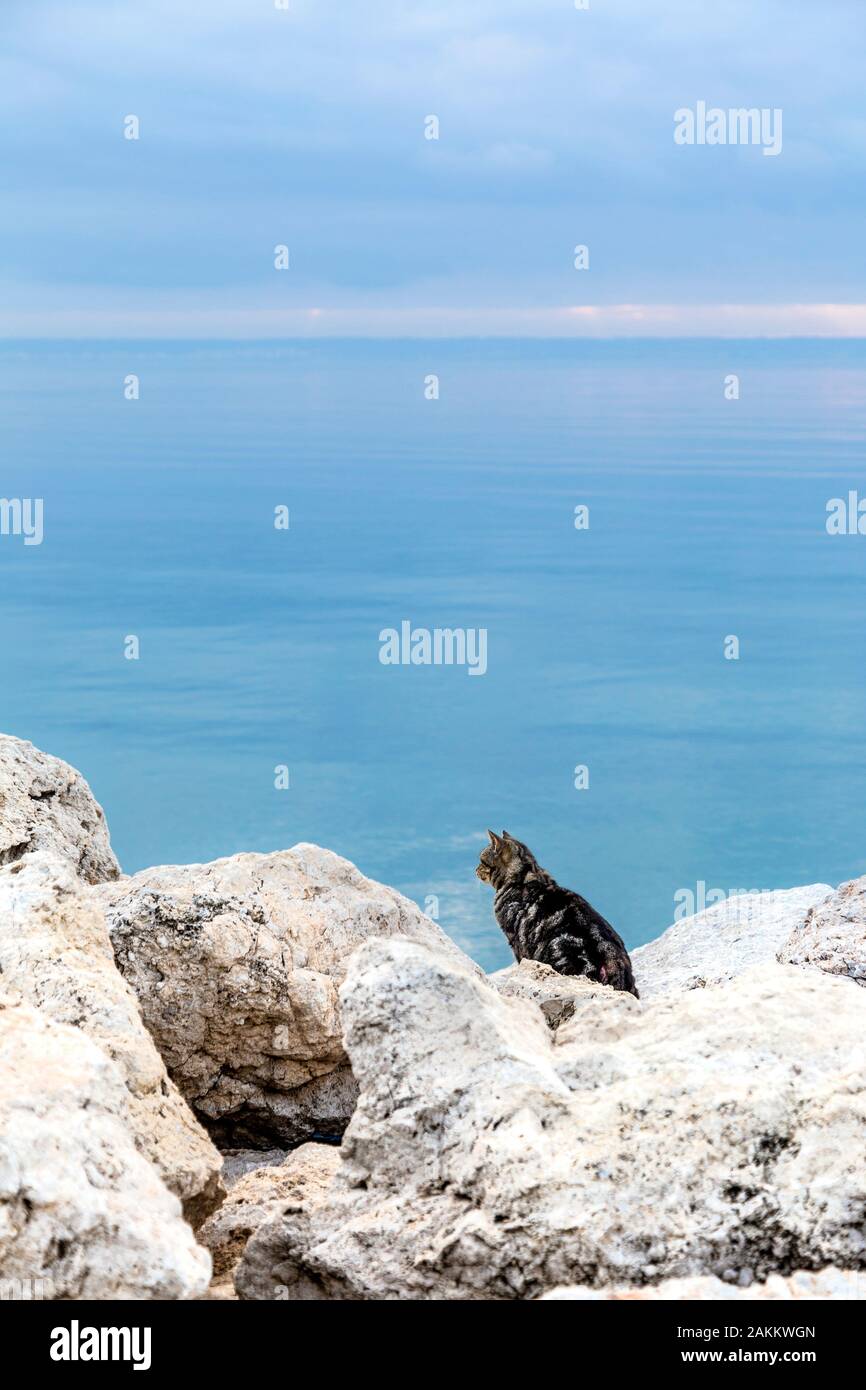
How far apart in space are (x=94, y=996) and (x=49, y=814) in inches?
85.2

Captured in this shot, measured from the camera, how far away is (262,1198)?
10.7 ft

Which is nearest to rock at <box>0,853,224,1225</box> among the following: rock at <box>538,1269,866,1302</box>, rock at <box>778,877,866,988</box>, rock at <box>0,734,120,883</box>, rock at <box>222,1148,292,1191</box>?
rock at <box>222,1148,292,1191</box>

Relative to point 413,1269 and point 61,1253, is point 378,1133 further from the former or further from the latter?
point 61,1253

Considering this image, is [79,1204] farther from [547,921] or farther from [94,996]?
[547,921]

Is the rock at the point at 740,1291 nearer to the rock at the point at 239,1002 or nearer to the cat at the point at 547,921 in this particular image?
the rock at the point at 239,1002

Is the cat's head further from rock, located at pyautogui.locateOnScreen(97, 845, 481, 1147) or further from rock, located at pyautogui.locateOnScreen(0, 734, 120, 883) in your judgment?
rock, located at pyautogui.locateOnScreen(97, 845, 481, 1147)

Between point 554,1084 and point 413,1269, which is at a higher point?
point 554,1084

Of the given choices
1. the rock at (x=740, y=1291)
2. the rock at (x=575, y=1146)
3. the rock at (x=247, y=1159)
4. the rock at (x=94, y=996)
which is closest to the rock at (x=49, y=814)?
the rock at (x=247, y=1159)

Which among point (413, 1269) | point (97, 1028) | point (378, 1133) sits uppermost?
point (97, 1028)

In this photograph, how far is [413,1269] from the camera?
8.07 feet

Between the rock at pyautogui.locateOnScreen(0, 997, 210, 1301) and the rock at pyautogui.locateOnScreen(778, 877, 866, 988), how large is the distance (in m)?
2.95

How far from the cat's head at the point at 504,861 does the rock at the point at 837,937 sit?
2.42 meters
